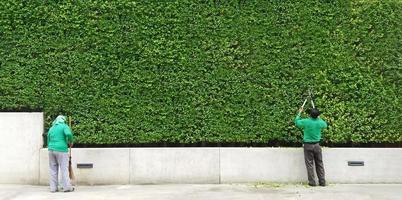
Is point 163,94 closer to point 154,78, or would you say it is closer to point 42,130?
point 154,78

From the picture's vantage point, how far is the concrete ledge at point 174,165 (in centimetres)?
1143

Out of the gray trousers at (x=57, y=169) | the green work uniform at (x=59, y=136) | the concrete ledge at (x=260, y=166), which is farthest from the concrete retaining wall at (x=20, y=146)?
the concrete ledge at (x=260, y=166)

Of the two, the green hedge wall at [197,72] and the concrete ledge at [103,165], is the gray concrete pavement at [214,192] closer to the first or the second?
the concrete ledge at [103,165]

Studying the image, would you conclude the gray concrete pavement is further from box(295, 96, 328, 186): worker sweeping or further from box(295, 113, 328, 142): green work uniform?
box(295, 113, 328, 142): green work uniform

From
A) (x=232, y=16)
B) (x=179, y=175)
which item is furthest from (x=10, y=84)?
(x=232, y=16)

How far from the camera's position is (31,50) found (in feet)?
37.9

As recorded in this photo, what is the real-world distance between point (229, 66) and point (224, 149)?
1.81m

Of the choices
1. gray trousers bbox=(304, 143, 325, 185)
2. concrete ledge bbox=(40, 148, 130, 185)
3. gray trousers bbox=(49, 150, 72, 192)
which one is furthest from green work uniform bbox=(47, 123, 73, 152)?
gray trousers bbox=(304, 143, 325, 185)

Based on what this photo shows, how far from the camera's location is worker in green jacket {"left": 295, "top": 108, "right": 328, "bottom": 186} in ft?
36.1

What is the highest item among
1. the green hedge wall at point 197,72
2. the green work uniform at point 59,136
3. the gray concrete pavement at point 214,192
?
the green hedge wall at point 197,72

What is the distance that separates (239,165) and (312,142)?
163 cm

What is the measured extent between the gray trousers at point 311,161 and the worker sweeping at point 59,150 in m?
4.91

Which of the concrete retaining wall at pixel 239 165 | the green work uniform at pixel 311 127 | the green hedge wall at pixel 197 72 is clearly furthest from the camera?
the green hedge wall at pixel 197 72

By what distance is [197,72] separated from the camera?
11555 mm
